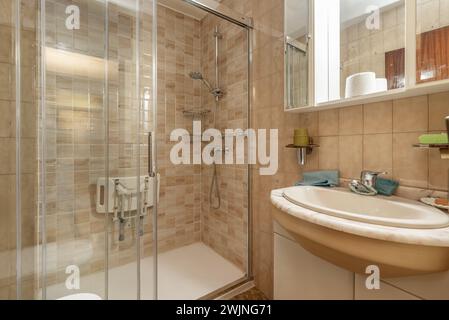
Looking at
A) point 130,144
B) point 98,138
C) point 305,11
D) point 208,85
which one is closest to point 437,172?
point 305,11

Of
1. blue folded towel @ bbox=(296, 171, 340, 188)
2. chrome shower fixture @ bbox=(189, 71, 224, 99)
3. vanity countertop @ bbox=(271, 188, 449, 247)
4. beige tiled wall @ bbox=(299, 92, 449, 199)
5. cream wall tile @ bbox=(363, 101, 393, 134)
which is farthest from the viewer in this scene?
chrome shower fixture @ bbox=(189, 71, 224, 99)

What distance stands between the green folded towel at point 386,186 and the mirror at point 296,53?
50 cm

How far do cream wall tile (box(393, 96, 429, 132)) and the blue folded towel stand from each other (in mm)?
314

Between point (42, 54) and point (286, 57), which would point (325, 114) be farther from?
point (42, 54)

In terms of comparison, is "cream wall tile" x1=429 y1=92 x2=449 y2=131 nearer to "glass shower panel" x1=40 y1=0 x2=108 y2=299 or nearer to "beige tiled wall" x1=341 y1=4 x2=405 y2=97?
"beige tiled wall" x1=341 y1=4 x2=405 y2=97

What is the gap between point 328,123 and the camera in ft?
3.58

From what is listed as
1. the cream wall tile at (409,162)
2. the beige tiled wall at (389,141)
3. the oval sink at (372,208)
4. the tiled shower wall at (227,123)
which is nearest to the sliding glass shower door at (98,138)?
the tiled shower wall at (227,123)

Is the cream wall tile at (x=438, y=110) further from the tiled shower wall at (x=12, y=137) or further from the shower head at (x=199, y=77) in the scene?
the tiled shower wall at (x=12, y=137)

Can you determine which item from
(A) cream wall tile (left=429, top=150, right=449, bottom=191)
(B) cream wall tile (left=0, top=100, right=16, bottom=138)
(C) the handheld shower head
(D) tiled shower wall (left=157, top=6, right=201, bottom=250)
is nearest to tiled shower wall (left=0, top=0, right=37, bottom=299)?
(B) cream wall tile (left=0, top=100, right=16, bottom=138)

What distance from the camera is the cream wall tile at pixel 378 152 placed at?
88cm

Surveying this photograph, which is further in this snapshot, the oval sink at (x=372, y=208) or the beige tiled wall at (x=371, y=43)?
the beige tiled wall at (x=371, y=43)

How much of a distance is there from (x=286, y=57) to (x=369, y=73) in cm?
50

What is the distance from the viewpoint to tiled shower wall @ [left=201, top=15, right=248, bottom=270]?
1677 mm

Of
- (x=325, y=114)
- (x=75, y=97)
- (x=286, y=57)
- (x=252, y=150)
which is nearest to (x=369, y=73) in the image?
(x=325, y=114)
